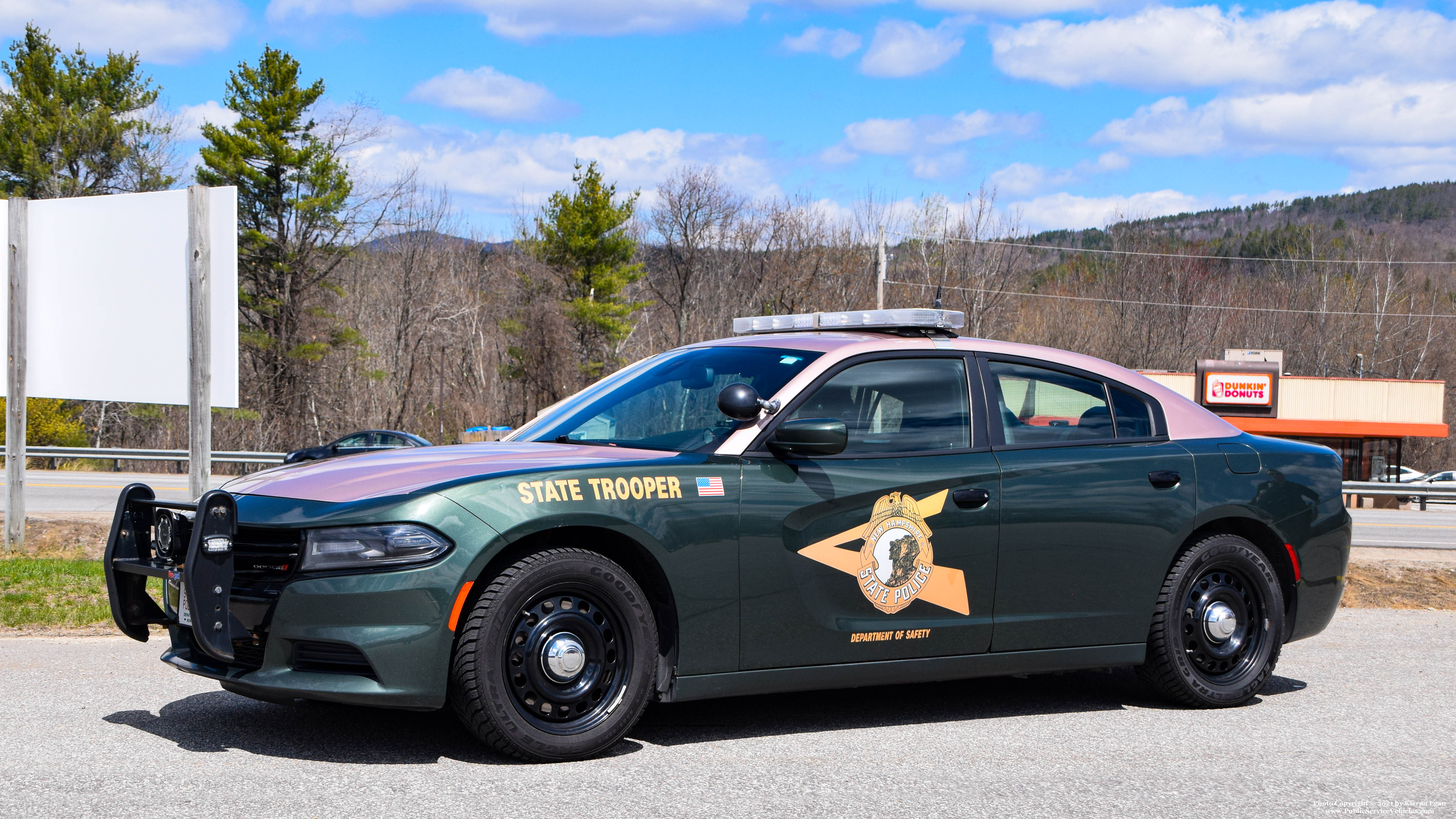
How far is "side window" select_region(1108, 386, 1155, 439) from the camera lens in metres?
5.86

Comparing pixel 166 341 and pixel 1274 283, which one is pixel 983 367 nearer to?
pixel 166 341

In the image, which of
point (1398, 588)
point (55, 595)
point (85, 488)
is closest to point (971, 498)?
point (55, 595)

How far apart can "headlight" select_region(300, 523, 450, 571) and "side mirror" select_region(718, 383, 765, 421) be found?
1.26 m

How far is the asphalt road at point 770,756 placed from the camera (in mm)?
3982

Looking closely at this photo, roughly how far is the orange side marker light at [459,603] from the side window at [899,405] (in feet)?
5.01

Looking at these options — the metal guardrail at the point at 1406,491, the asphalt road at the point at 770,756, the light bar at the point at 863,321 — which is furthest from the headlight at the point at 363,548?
the metal guardrail at the point at 1406,491

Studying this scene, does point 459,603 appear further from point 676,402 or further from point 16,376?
point 16,376

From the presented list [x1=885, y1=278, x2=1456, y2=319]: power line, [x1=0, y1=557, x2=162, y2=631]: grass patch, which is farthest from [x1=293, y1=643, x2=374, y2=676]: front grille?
[x1=885, y1=278, x2=1456, y2=319]: power line

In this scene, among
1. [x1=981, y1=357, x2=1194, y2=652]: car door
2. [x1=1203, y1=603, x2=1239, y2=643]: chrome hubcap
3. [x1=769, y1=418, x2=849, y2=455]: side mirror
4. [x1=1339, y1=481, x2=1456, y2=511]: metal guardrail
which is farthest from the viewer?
[x1=1339, y1=481, x2=1456, y2=511]: metal guardrail

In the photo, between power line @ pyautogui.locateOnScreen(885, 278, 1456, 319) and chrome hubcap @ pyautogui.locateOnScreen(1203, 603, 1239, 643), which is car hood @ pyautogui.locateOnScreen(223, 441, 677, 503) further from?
power line @ pyautogui.locateOnScreen(885, 278, 1456, 319)

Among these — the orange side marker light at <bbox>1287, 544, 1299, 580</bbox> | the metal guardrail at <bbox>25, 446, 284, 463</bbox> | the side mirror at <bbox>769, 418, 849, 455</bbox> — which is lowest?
the metal guardrail at <bbox>25, 446, 284, 463</bbox>

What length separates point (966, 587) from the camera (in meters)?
5.21

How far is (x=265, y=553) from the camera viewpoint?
14.1 ft

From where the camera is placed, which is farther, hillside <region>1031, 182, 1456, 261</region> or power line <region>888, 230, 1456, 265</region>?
hillside <region>1031, 182, 1456, 261</region>
